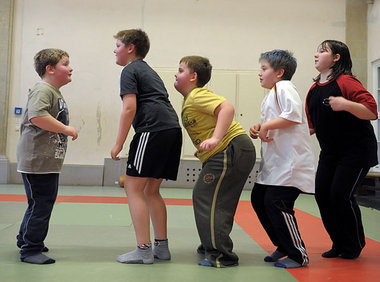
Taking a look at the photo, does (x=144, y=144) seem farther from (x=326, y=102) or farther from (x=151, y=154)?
(x=326, y=102)

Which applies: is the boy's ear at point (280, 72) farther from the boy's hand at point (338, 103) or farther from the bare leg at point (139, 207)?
the bare leg at point (139, 207)

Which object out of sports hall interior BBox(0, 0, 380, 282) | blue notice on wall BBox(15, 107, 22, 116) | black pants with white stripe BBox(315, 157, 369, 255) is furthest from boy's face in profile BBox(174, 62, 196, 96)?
blue notice on wall BBox(15, 107, 22, 116)

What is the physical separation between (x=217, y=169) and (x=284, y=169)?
42 centimetres

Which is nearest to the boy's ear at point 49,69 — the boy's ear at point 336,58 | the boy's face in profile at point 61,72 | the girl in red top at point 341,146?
the boy's face in profile at point 61,72

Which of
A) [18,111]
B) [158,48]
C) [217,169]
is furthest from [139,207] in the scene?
[18,111]

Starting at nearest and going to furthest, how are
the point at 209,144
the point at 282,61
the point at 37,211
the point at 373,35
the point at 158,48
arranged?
the point at 209,144, the point at 37,211, the point at 282,61, the point at 373,35, the point at 158,48

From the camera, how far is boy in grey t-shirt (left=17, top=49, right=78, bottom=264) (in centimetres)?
229

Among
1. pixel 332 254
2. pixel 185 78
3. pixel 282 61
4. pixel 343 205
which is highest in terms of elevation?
pixel 282 61

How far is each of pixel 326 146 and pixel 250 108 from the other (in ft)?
17.0

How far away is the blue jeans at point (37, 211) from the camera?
229 cm

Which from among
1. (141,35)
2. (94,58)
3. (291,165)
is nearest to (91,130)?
(94,58)

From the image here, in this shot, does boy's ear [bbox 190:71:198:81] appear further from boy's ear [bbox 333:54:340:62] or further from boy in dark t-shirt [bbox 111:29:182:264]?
boy's ear [bbox 333:54:340:62]

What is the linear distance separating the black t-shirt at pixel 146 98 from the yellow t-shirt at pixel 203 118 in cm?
12

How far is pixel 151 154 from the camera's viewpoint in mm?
2359
